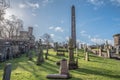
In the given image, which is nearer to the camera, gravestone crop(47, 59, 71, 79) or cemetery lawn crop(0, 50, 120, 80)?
gravestone crop(47, 59, 71, 79)

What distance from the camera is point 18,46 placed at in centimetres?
5038

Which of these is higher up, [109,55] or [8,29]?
[8,29]

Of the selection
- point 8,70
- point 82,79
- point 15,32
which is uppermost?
point 15,32

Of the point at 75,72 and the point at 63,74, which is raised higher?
the point at 63,74

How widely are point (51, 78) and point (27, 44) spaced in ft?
140

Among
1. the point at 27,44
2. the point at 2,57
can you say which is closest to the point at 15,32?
the point at 27,44

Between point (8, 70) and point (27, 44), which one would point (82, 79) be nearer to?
point (8, 70)

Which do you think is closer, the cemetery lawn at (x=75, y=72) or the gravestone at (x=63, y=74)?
the gravestone at (x=63, y=74)

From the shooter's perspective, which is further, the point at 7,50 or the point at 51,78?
the point at 7,50

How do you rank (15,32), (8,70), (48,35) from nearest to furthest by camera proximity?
1. (8,70)
2. (15,32)
3. (48,35)

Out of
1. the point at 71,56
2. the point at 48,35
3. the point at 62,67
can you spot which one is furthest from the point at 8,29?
the point at 62,67

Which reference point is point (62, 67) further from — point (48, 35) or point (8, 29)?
point (48, 35)

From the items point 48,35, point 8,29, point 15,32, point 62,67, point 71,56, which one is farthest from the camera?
point 48,35

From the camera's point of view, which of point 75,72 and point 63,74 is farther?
point 75,72
